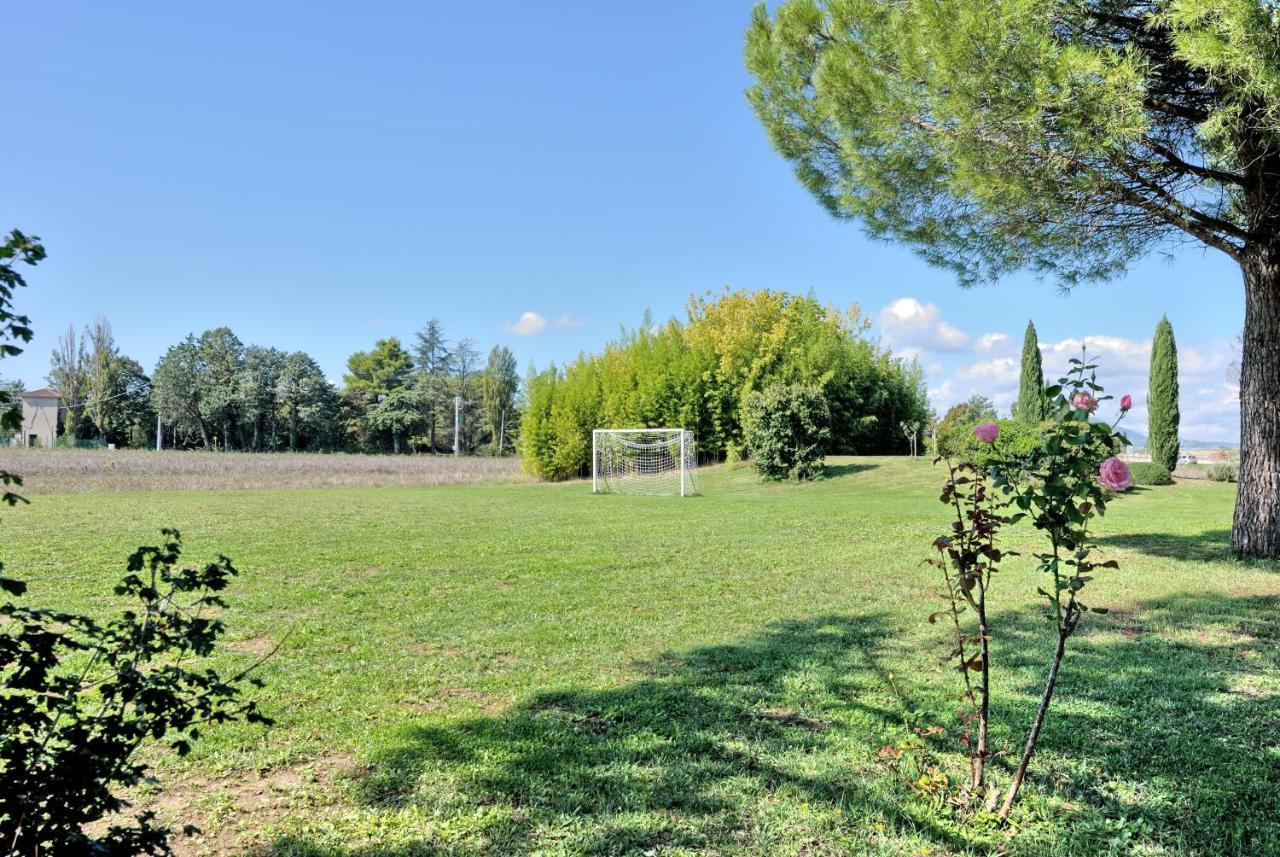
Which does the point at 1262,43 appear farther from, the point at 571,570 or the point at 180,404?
the point at 180,404

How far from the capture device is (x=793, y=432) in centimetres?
1834

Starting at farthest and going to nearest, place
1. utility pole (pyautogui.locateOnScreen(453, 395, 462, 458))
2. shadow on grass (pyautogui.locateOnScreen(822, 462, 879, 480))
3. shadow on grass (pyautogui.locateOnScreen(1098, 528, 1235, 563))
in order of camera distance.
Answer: utility pole (pyautogui.locateOnScreen(453, 395, 462, 458)) < shadow on grass (pyautogui.locateOnScreen(822, 462, 879, 480)) < shadow on grass (pyautogui.locateOnScreen(1098, 528, 1235, 563))

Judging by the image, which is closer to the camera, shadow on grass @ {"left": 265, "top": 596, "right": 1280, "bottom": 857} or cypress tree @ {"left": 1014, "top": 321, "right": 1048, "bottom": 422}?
shadow on grass @ {"left": 265, "top": 596, "right": 1280, "bottom": 857}

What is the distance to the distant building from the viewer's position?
3719 cm

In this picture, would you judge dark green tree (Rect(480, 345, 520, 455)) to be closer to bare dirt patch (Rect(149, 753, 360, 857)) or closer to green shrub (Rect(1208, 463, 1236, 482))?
green shrub (Rect(1208, 463, 1236, 482))

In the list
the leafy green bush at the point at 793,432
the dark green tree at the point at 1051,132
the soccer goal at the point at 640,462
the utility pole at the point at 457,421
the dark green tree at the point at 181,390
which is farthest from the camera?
the utility pole at the point at 457,421

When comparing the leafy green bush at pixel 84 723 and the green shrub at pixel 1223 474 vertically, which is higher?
the leafy green bush at pixel 84 723

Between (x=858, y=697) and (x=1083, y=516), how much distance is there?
1.52 meters

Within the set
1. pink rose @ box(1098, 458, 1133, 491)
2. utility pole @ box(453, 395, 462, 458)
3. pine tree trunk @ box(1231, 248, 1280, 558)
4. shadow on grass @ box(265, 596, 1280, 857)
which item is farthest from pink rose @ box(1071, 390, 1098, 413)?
utility pole @ box(453, 395, 462, 458)

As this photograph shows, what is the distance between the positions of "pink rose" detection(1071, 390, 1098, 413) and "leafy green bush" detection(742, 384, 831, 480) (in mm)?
16312

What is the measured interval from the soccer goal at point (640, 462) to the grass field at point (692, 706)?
1119cm

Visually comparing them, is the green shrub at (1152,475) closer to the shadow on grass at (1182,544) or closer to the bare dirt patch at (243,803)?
the shadow on grass at (1182,544)

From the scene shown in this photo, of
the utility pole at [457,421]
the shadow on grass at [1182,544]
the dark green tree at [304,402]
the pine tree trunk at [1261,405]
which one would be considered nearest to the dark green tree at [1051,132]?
the pine tree trunk at [1261,405]

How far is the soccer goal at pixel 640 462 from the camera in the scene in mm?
18469
